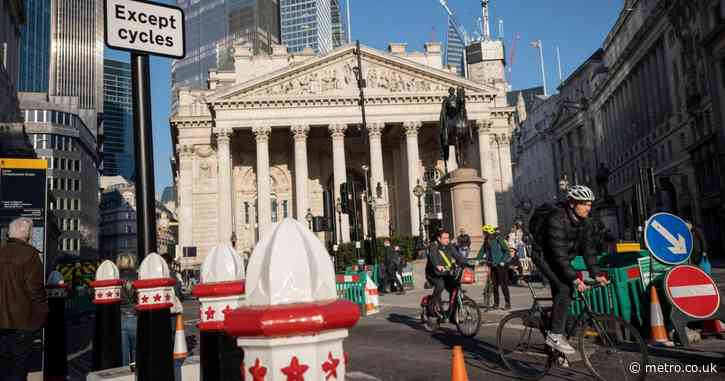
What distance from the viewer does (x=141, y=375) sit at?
14.3 feet

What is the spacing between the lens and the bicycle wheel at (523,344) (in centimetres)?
687

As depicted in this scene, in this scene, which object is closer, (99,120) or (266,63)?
(266,63)

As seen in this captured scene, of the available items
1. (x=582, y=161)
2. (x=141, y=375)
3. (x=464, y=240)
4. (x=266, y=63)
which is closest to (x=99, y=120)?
(x=266, y=63)

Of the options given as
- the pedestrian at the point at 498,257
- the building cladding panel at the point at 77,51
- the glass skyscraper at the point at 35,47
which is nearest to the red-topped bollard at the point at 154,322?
the pedestrian at the point at 498,257

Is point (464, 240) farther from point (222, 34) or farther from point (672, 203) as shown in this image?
point (222, 34)

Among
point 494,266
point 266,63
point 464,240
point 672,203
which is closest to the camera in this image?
point 494,266

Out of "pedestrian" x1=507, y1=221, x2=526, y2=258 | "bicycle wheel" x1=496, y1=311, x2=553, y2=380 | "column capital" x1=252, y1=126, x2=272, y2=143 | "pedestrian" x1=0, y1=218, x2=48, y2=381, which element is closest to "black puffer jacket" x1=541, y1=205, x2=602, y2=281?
"bicycle wheel" x1=496, y1=311, x2=553, y2=380

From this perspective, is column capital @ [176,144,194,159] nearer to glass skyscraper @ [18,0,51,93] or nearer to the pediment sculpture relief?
the pediment sculpture relief

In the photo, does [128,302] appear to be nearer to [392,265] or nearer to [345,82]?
[392,265]

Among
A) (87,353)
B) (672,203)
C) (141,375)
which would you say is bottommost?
(87,353)

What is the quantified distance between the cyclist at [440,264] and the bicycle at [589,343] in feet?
12.5

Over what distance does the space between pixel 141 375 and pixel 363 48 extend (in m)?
46.7

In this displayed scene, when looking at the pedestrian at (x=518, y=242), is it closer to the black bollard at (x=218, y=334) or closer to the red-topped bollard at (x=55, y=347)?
the red-topped bollard at (x=55, y=347)

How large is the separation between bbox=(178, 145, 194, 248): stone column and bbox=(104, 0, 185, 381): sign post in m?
46.5
